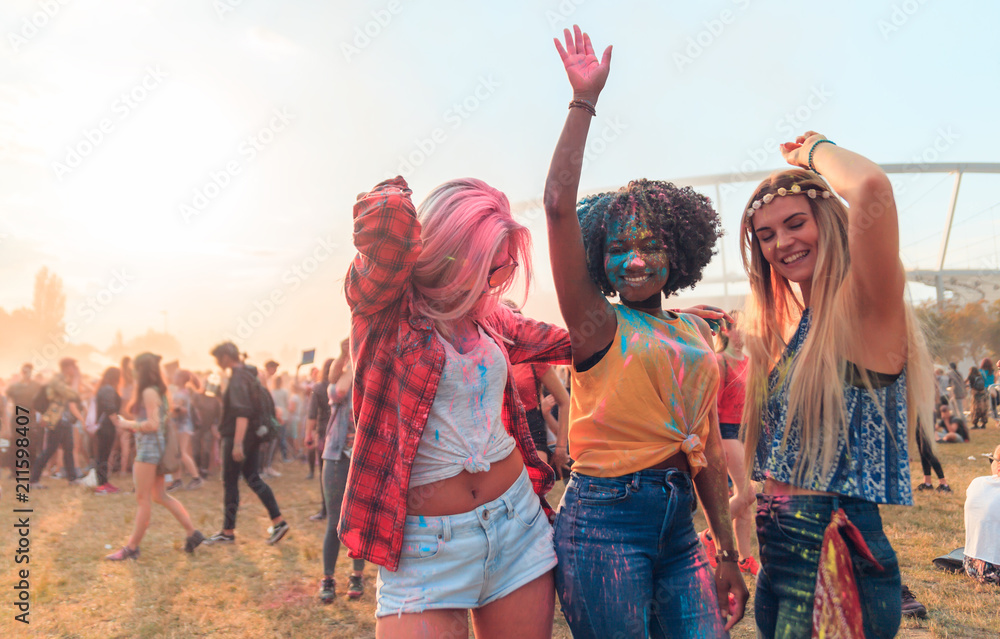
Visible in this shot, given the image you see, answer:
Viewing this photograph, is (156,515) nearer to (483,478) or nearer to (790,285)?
(483,478)

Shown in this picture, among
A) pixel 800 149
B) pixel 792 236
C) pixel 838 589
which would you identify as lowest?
pixel 838 589

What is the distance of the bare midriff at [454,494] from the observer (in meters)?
1.81

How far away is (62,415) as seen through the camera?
1058 cm

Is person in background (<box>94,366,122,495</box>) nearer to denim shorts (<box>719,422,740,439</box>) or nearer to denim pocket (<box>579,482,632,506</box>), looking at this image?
denim shorts (<box>719,422,740,439</box>)

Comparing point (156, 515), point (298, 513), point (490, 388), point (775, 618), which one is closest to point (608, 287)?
point (490, 388)

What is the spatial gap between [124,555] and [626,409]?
21.2ft

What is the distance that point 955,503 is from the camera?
746cm

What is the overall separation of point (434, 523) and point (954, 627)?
411 cm

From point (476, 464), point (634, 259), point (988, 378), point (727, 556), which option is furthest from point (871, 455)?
point (988, 378)

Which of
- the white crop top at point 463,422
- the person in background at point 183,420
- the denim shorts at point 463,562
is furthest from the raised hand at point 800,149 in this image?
the person in background at point 183,420

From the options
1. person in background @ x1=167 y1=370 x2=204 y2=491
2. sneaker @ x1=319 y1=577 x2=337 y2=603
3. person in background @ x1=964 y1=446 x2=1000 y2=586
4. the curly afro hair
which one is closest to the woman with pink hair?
the curly afro hair

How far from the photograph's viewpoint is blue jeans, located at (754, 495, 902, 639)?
5.65 feet

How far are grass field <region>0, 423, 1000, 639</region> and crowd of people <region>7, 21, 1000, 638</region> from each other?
2.88 m

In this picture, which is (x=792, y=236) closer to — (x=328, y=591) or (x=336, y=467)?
(x=336, y=467)
